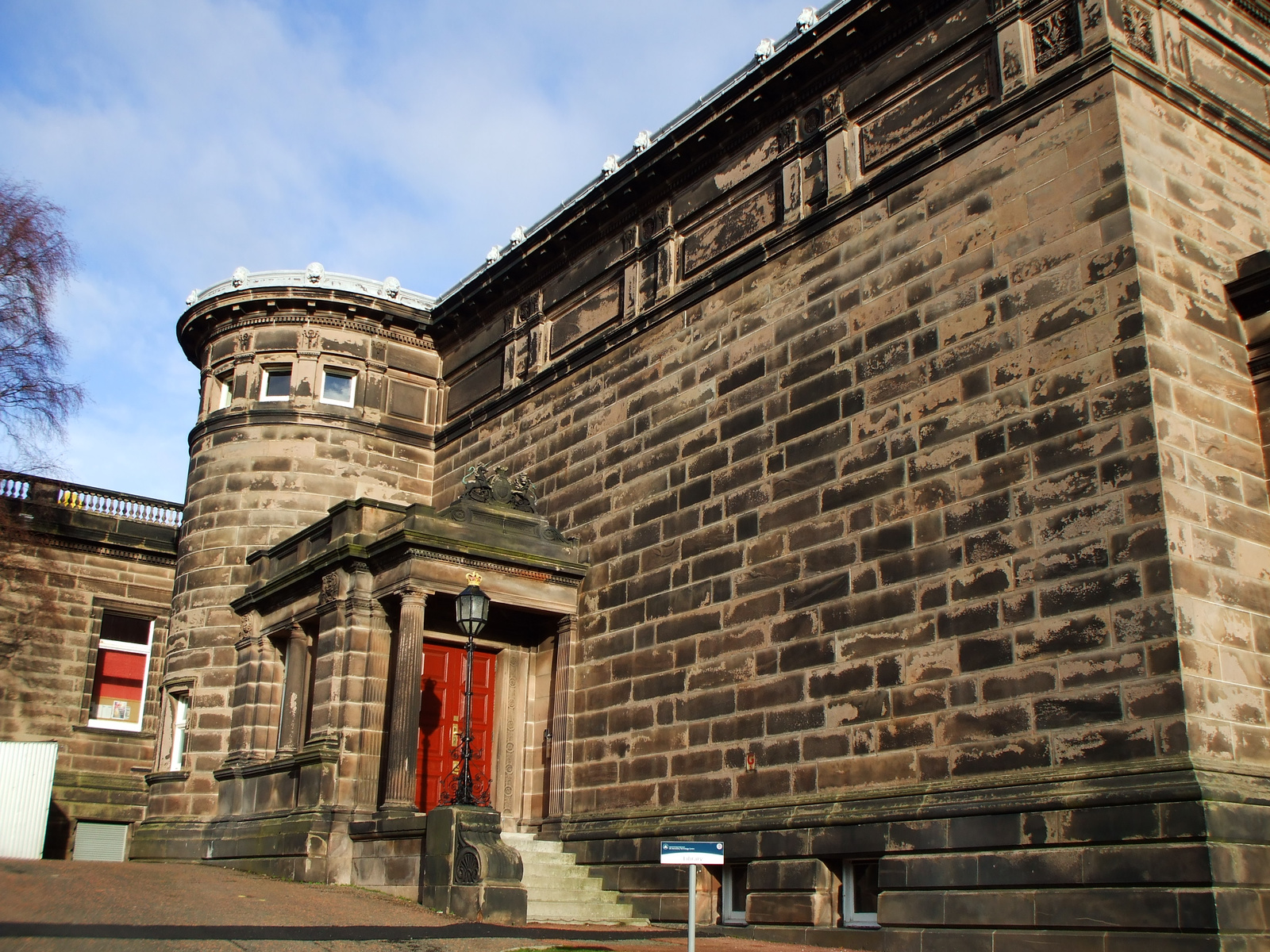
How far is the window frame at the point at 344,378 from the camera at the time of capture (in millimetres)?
22469

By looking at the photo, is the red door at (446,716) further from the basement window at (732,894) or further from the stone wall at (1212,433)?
the stone wall at (1212,433)

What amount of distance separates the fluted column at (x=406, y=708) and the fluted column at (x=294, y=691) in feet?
7.69

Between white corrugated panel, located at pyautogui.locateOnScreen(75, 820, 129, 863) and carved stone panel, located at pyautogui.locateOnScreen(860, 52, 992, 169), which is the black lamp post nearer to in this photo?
carved stone panel, located at pyautogui.locateOnScreen(860, 52, 992, 169)

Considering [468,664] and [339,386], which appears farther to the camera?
[339,386]

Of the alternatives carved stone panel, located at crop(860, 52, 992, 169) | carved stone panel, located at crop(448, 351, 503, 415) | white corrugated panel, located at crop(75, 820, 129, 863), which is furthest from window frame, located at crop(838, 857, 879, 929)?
white corrugated panel, located at crop(75, 820, 129, 863)

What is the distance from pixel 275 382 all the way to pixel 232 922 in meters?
13.5

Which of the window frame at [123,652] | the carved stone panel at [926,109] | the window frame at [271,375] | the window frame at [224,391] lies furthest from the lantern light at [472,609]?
the window frame at [123,652]

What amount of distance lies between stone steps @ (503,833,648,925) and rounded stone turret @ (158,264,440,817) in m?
7.67

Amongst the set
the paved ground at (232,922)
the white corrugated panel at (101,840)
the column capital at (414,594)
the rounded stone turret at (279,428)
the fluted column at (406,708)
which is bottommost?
the paved ground at (232,922)

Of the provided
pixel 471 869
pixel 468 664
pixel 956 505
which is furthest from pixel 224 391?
pixel 956 505

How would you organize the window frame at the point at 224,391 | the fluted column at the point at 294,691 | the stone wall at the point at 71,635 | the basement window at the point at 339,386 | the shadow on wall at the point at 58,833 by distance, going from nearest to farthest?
the fluted column at the point at 294,691 → the basement window at the point at 339,386 → the window frame at the point at 224,391 → the shadow on wall at the point at 58,833 → the stone wall at the point at 71,635

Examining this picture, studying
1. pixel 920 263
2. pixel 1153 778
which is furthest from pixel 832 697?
pixel 920 263

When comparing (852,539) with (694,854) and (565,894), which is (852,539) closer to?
(694,854)

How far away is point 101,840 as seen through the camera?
968 inches
